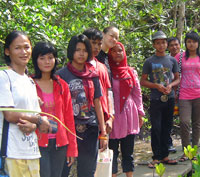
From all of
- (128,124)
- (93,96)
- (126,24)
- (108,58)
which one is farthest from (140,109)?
(126,24)

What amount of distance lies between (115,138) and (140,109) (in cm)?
48

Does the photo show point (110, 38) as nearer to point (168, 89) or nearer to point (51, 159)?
point (168, 89)

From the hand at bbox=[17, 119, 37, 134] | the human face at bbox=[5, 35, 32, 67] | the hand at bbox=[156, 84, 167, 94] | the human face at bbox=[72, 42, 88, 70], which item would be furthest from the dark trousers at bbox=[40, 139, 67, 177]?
the hand at bbox=[156, 84, 167, 94]

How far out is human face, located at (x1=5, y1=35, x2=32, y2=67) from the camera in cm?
275

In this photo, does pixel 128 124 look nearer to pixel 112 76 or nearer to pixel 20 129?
pixel 112 76

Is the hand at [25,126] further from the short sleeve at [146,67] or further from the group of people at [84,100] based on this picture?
the short sleeve at [146,67]

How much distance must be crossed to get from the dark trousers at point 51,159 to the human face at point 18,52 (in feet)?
2.38

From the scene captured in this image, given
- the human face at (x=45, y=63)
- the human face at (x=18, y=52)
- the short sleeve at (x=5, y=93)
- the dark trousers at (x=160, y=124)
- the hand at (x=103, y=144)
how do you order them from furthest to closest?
the dark trousers at (x=160, y=124) < the hand at (x=103, y=144) < the human face at (x=45, y=63) < the human face at (x=18, y=52) < the short sleeve at (x=5, y=93)

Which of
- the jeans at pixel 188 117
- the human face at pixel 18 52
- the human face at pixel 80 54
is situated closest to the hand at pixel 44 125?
the human face at pixel 18 52

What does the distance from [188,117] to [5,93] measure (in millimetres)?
3654

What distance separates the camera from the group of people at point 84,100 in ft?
8.66

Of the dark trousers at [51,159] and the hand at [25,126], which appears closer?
the hand at [25,126]

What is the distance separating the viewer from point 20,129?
8.48 feet

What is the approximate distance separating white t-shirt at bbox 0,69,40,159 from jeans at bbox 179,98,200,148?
335cm
